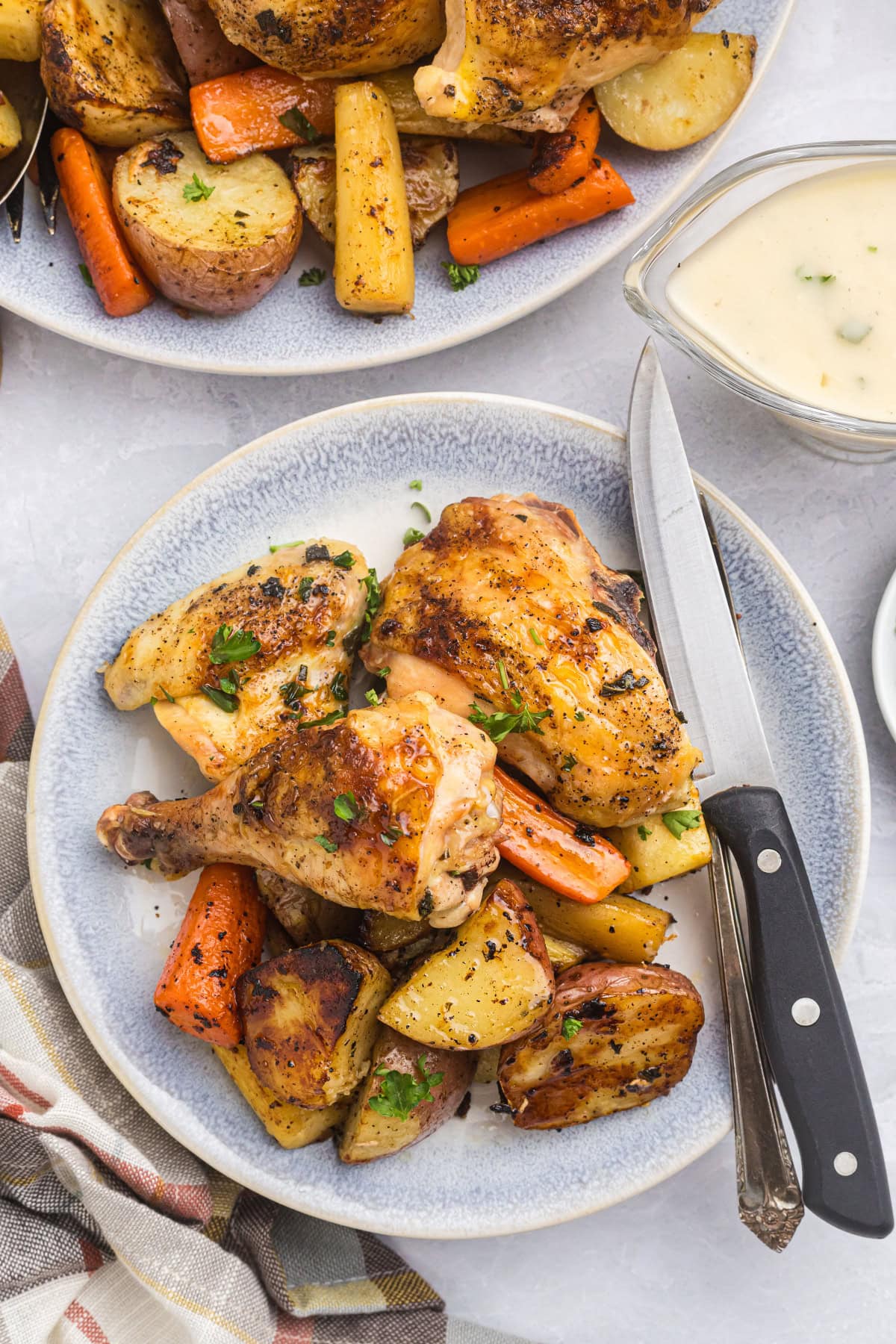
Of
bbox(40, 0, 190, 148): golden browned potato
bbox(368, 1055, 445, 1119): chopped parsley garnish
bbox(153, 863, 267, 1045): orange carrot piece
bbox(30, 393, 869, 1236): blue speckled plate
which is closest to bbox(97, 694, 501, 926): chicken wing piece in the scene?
bbox(153, 863, 267, 1045): orange carrot piece

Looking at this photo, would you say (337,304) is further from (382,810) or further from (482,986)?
(482,986)

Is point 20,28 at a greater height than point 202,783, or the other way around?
point 20,28

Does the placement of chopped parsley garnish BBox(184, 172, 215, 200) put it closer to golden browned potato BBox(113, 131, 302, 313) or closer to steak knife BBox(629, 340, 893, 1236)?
golden browned potato BBox(113, 131, 302, 313)

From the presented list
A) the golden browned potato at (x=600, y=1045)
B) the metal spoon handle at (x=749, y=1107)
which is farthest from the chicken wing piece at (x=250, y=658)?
the metal spoon handle at (x=749, y=1107)

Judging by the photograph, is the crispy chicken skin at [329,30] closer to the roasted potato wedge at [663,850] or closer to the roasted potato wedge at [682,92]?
the roasted potato wedge at [682,92]

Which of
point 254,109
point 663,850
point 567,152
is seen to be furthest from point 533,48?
point 663,850

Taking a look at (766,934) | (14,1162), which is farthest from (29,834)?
(766,934)

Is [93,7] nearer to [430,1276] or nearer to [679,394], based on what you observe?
[679,394]
